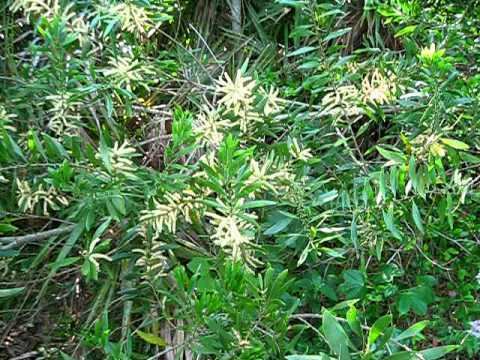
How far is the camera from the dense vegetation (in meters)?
1.11

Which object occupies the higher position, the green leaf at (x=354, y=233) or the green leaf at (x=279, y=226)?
the green leaf at (x=354, y=233)

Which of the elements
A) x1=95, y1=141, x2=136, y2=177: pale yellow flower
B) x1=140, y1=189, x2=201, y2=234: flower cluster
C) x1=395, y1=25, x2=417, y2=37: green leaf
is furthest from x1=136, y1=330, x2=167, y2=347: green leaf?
x1=395, y1=25, x2=417, y2=37: green leaf

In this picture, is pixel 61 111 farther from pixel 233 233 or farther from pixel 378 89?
pixel 378 89

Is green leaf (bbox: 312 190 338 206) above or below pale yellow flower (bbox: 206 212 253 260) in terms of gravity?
below

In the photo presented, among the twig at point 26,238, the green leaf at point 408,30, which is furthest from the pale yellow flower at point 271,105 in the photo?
the twig at point 26,238

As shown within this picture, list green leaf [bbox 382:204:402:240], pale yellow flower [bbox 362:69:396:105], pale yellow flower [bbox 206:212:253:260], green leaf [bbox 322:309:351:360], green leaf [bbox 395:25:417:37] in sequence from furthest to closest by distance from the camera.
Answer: green leaf [bbox 395:25:417:37] → pale yellow flower [bbox 362:69:396:105] → green leaf [bbox 382:204:402:240] → pale yellow flower [bbox 206:212:253:260] → green leaf [bbox 322:309:351:360]

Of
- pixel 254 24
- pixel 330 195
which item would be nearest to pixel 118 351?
pixel 330 195

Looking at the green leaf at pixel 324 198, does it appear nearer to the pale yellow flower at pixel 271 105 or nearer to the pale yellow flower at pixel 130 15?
the pale yellow flower at pixel 271 105

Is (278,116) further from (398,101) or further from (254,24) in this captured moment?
(254,24)

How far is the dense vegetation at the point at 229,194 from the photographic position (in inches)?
43.6

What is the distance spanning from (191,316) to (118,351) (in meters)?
0.13

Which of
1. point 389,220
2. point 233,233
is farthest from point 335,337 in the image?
point 389,220

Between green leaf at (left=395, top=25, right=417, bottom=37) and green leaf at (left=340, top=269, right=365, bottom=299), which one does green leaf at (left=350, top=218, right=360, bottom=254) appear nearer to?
green leaf at (left=340, top=269, right=365, bottom=299)

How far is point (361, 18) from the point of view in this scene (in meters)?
1.84
